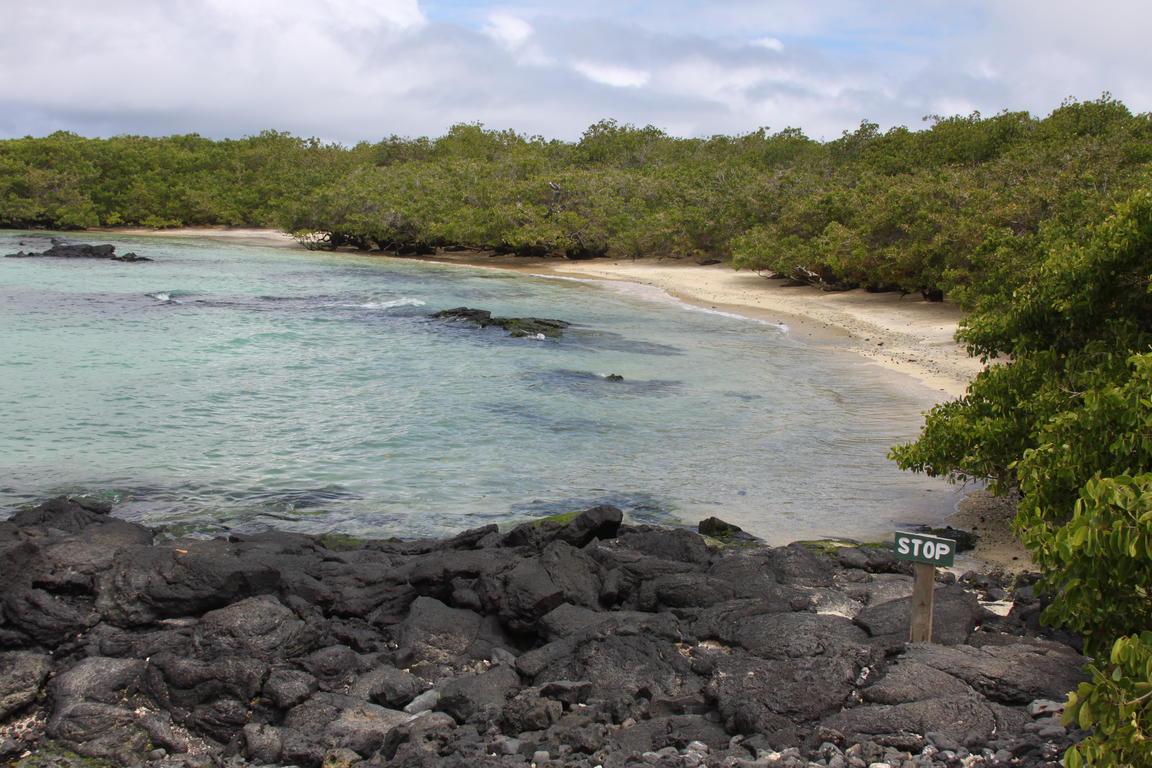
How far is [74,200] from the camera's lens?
58.3 m

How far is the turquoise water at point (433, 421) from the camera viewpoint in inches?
373

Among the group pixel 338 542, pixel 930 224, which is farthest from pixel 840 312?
pixel 338 542

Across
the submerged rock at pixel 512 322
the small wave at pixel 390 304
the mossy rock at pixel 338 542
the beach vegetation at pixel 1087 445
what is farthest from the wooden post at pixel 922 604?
the small wave at pixel 390 304

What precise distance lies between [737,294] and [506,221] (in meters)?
15.9

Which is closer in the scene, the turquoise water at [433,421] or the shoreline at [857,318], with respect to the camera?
the shoreline at [857,318]

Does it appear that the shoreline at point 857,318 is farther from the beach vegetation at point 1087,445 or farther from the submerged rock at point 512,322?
the submerged rock at point 512,322

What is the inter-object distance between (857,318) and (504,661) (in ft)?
66.1

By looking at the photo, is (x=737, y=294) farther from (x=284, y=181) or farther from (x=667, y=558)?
(x=284, y=181)

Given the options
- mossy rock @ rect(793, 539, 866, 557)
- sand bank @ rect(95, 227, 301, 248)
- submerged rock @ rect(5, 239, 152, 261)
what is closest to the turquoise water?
mossy rock @ rect(793, 539, 866, 557)

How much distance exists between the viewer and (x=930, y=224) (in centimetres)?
2342

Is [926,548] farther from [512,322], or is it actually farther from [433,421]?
[512,322]

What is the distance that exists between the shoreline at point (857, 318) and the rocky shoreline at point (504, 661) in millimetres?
2171

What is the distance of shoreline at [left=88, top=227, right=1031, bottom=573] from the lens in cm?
899

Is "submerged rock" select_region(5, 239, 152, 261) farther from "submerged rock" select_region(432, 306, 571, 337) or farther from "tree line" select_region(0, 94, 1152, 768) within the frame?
"submerged rock" select_region(432, 306, 571, 337)
